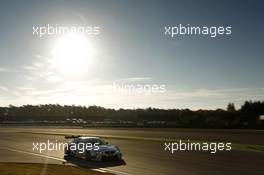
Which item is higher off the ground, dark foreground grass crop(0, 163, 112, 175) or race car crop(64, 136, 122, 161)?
race car crop(64, 136, 122, 161)

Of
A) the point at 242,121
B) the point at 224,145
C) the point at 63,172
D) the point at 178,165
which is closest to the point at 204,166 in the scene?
the point at 178,165

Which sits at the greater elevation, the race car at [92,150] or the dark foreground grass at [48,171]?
the race car at [92,150]

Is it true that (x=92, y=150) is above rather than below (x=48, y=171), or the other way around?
above

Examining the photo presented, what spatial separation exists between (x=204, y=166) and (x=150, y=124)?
70505mm

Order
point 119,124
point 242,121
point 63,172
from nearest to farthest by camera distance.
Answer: point 63,172 < point 242,121 < point 119,124

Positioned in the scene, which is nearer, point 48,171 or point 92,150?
point 48,171

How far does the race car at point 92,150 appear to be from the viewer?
947 inches

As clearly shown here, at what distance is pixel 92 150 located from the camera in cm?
2466

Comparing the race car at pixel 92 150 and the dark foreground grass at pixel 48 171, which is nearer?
the dark foreground grass at pixel 48 171

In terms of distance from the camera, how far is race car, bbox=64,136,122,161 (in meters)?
24.0

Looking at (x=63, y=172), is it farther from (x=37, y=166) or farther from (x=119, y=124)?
(x=119, y=124)

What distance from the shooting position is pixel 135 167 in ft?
68.9

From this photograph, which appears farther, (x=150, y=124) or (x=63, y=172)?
(x=150, y=124)

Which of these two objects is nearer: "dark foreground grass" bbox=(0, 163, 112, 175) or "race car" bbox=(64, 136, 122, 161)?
"dark foreground grass" bbox=(0, 163, 112, 175)
